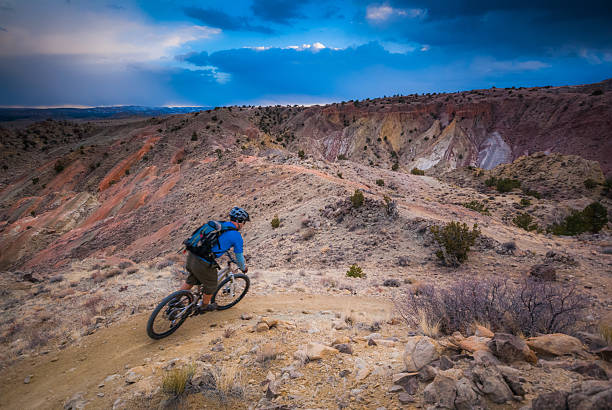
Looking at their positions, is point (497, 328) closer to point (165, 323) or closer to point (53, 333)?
point (165, 323)

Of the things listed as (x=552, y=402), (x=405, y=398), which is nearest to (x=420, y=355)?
(x=405, y=398)

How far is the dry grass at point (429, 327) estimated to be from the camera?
404 centimetres

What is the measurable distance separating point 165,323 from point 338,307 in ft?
11.0

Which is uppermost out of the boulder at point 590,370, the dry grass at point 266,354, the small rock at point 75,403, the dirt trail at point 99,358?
the boulder at point 590,370

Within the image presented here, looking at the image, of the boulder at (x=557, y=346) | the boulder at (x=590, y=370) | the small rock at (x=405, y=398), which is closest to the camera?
the boulder at (x=590, y=370)

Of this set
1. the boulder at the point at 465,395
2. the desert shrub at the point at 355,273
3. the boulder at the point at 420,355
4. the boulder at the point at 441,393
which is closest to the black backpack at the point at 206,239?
the boulder at the point at 420,355

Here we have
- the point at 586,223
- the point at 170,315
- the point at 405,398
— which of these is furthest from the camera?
the point at 586,223

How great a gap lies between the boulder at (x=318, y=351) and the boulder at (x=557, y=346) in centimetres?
217

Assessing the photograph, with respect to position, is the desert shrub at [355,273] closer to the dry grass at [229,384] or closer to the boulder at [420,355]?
the boulder at [420,355]

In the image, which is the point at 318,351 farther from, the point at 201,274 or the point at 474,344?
the point at 201,274

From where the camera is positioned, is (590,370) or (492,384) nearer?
(492,384)

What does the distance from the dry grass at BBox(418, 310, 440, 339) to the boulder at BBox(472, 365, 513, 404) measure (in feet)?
5.13

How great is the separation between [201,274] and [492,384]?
4323 mm

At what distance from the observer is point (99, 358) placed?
4312 mm
